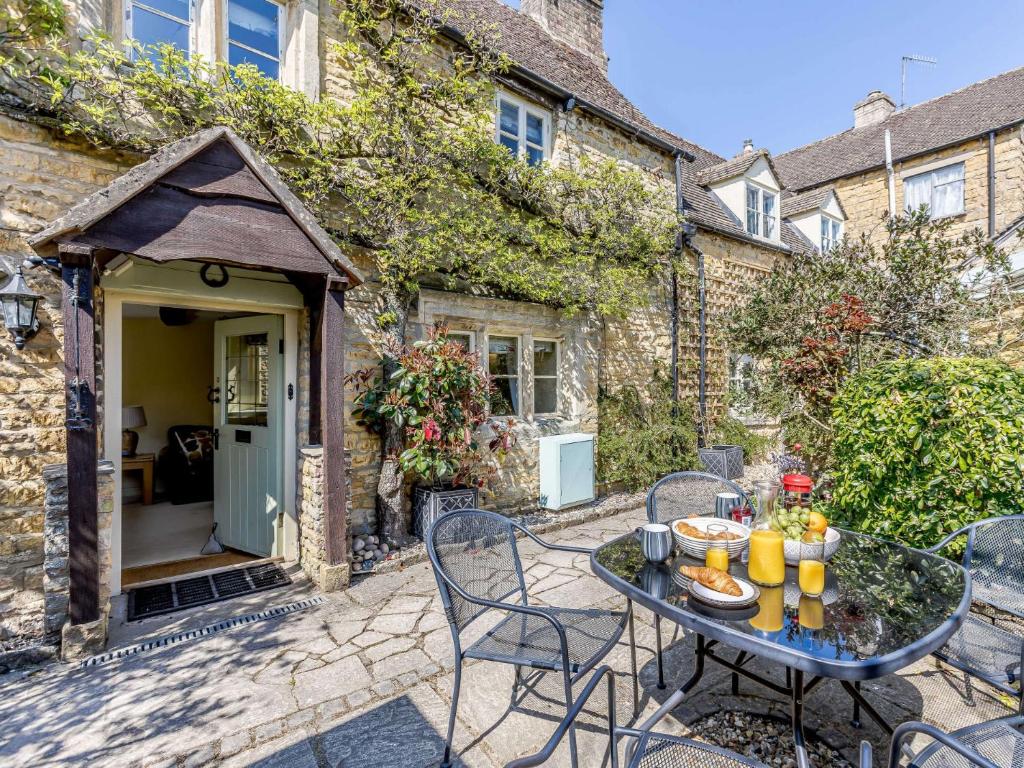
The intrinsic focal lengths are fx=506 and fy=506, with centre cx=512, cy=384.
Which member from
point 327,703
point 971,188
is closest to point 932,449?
point 327,703

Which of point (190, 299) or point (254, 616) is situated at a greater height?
point (190, 299)

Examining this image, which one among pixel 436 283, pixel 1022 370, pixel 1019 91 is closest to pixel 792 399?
pixel 1022 370

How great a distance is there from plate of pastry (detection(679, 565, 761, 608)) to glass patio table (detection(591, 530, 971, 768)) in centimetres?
3

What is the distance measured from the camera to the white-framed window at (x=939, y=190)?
12.4 meters

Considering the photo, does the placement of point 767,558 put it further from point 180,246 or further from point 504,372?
point 504,372

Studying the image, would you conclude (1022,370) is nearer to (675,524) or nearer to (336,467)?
(675,524)

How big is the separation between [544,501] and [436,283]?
323 centimetres

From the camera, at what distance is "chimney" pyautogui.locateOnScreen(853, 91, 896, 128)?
15.9 meters

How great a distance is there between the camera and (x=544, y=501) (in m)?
6.91

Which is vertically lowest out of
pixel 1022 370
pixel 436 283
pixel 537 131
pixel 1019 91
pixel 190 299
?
pixel 1022 370

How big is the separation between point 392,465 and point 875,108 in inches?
751

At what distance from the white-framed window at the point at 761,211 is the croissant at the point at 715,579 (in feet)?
33.8

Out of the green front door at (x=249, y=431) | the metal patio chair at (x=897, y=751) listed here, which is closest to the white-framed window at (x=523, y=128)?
the green front door at (x=249, y=431)

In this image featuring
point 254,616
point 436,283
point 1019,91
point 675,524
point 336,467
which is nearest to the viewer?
point 675,524
